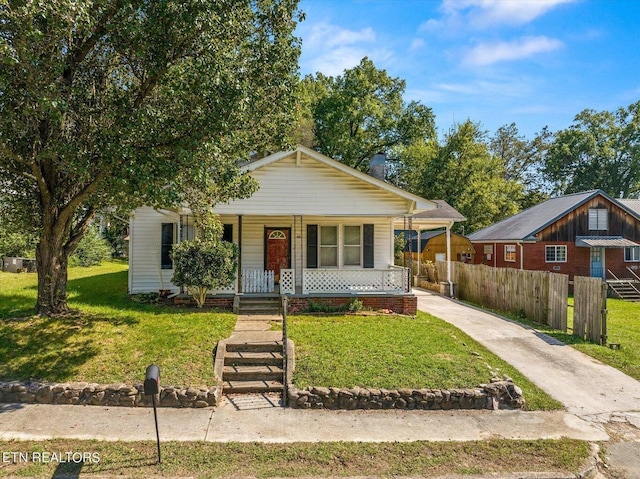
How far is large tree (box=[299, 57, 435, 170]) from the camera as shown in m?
32.9

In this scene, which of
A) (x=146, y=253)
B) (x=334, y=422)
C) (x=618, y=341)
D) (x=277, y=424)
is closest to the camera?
(x=277, y=424)

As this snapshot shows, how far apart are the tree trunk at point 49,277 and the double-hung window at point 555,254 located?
931 inches

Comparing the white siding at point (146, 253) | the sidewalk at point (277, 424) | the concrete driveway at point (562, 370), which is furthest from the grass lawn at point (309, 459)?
the white siding at point (146, 253)

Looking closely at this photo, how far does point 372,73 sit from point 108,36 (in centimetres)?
2916

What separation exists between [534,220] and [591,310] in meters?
15.1

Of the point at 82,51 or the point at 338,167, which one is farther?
the point at 338,167

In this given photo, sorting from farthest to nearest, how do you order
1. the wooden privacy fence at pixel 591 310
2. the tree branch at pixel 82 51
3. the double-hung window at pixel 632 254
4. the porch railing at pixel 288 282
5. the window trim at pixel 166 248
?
1. the double-hung window at pixel 632 254
2. the window trim at pixel 166 248
3. the porch railing at pixel 288 282
4. the wooden privacy fence at pixel 591 310
5. the tree branch at pixel 82 51

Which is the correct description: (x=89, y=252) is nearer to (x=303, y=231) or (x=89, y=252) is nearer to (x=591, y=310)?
(x=303, y=231)

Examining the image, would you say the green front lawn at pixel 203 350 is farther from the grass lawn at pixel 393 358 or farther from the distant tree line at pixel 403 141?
the distant tree line at pixel 403 141

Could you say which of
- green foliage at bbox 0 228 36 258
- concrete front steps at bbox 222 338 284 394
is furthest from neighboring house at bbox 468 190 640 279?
green foliage at bbox 0 228 36 258

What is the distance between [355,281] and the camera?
13.1m

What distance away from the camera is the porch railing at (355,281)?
1266 cm

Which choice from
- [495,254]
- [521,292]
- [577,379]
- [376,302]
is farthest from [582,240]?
[577,379]

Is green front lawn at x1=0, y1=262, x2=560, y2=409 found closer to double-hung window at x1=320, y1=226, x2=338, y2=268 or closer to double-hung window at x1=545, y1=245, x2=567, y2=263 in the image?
double-hung window at x1=320, y1=226, x2=338, y2=268
